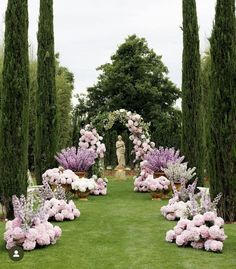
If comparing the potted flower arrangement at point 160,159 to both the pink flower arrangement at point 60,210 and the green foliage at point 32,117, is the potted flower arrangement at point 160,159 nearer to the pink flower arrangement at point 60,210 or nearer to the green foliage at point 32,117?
the pink flower arrangement at point 60,210

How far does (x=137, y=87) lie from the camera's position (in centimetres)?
3097

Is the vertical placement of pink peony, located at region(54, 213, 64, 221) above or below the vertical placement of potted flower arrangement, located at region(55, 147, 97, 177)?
below

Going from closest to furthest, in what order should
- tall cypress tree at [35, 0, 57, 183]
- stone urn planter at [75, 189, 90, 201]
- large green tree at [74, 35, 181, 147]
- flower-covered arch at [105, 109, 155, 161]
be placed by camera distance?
1. stone urn planter at [75, 189, 90, 201]
2. tall cypress tree at [35, 0, 57, 183]
3. flower-covered arch at [105, 109, 155, 161]
4. large green tree at [74, 35, 181, 147]

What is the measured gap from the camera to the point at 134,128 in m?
17.0

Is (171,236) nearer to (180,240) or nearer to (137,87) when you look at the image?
(180,240)

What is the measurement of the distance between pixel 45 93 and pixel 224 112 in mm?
6881

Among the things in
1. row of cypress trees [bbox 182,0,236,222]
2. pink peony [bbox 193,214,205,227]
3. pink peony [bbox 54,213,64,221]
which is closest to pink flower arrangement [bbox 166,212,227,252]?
pink peony [bbox 193,214,205,227]

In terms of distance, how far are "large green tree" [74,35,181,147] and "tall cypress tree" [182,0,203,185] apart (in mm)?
16594

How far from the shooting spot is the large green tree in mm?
31453

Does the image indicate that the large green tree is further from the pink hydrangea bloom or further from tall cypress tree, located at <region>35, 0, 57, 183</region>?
the pink hydrangea bloom

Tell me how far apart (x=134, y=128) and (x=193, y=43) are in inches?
175

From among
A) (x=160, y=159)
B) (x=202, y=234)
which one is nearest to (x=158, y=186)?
(x=160, y=159)

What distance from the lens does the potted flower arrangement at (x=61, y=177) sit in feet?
41.5

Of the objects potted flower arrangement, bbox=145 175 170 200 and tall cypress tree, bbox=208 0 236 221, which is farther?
potted flower arrangement, bbox=145 175 170 200
